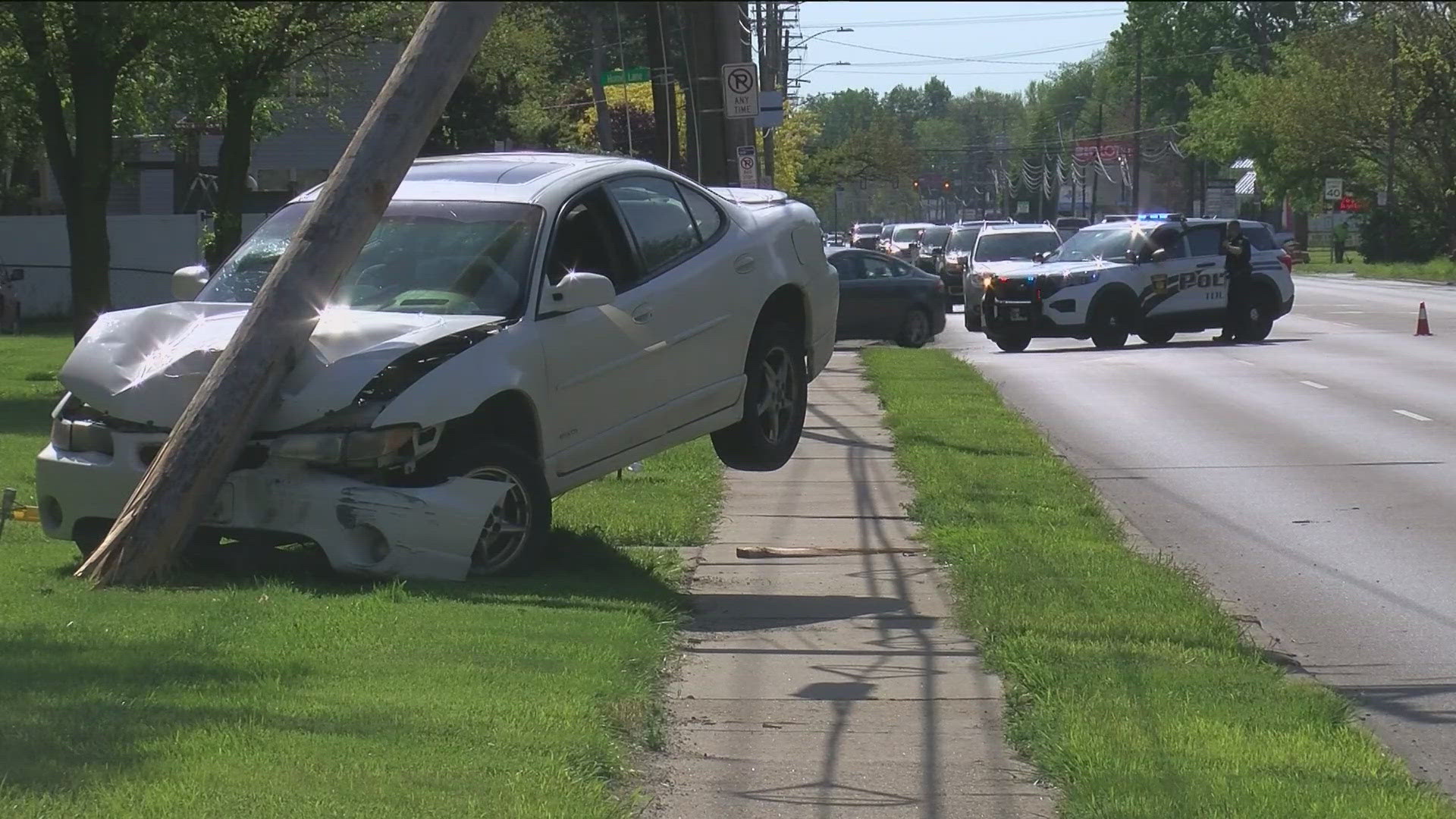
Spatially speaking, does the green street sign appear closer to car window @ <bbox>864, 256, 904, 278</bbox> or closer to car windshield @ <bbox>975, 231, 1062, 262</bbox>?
car window @ <bbox>864, 256, 904, 278</bbox>

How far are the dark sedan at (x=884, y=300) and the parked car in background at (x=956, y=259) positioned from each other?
10.5 meters

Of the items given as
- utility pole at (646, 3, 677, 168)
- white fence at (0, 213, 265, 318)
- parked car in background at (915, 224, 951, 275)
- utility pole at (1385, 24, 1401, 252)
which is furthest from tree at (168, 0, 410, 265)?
utility pole at (1385, 24, 1401, 252)

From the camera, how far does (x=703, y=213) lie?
31.8ft

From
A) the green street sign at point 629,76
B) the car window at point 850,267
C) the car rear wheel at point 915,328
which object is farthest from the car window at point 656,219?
the car rear wheel at point 915,328

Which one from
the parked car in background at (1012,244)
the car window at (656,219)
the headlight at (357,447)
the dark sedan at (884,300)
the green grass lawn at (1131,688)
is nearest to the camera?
the green grass lawn at (1131,688)

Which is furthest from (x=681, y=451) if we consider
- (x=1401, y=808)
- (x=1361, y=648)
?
(x=1401, y=808)

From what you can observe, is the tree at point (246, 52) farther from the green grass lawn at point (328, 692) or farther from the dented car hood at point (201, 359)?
the green grass lawn at point (328, 692)

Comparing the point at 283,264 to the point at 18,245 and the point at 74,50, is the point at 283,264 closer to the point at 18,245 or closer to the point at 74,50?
the point at 74,50

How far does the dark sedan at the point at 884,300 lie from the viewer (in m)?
26.6

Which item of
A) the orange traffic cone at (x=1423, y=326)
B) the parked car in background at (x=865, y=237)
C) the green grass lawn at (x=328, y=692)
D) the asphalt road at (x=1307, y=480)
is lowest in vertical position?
the parked car in background at (x=865, y=237)

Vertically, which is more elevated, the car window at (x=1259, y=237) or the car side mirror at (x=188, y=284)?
the car side mirror at (x=188, y=284)

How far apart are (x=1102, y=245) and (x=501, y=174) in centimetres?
1768

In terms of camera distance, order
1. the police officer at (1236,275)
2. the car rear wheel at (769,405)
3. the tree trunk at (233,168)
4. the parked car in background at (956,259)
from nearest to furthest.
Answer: the car rear wheel at (769,405)
the tree trunk at (233,168)
the police officer at (1236,275)
the parked car in background at (956,259)

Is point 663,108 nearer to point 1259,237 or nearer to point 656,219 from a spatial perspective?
point 656,219
